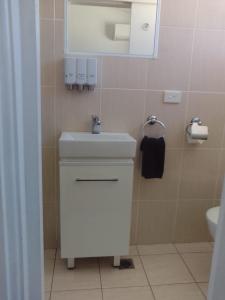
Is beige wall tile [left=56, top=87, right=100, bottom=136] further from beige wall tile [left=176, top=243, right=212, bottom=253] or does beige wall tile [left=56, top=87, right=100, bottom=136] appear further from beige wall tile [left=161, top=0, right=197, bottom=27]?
beige wall tile [left=176, top=243, right=212, bottom=253]

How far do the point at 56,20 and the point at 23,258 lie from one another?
157 cm

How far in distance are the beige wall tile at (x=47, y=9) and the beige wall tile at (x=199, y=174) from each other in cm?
132

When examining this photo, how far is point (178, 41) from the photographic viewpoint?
1.93 meters

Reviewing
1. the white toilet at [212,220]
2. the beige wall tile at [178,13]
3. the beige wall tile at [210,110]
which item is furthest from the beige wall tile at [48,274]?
the beige wall tile at [178,13]

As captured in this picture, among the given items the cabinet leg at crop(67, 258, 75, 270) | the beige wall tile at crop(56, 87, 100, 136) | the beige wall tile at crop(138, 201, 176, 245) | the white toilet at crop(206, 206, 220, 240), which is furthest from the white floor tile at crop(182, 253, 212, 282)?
the beige wall tile at crop(56, 87, 100, 136)

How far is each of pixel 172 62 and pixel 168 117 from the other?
0.38 metres

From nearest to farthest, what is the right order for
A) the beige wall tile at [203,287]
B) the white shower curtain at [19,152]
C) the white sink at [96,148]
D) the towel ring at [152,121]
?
the white shower curtain at [19,152] → the white sink at [96,148] → the beige wall tile at [203,287] → the towel ring at [152,121]

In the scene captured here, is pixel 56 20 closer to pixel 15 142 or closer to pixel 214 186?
pixel 15 142

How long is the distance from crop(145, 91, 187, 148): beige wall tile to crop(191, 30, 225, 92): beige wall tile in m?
0.16

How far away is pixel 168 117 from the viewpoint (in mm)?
2043

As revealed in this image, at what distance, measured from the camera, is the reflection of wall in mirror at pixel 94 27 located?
6.13 feet

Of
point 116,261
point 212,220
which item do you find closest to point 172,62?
point 212,220

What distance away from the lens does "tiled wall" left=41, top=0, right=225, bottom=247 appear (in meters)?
1.90

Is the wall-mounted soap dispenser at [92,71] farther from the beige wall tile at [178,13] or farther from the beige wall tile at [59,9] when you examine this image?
the beige wall tile at [178,13]
